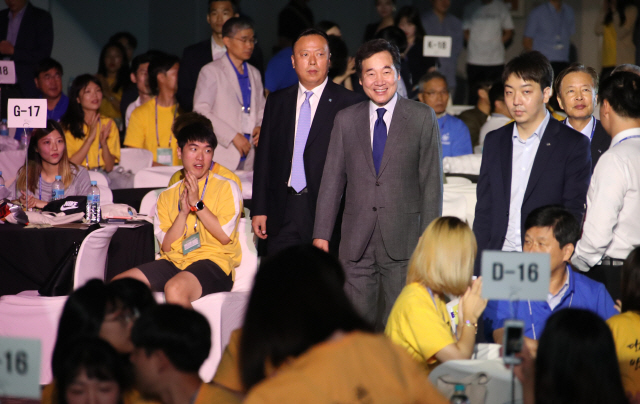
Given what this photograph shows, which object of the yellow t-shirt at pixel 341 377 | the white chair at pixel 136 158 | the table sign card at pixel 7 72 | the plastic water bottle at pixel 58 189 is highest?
the table sign card at pixel 7 72

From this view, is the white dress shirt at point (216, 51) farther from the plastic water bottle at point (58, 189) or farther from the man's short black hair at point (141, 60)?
the plastic water bottle at point (58, 189)

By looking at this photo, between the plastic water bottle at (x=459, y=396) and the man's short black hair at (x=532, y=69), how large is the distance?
1819 millimetres

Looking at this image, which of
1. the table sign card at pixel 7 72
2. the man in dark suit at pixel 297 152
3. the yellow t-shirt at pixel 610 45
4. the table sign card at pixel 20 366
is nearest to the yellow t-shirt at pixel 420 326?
the table sign card at pixel 20 366

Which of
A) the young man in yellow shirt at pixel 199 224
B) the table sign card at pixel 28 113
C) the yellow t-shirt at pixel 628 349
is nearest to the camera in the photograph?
the yellow t-shirt at pixel 628 349

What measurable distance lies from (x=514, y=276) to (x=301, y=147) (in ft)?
6.69

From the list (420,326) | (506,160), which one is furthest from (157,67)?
(420,326)

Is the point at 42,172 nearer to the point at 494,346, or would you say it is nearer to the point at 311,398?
the point at 494,346

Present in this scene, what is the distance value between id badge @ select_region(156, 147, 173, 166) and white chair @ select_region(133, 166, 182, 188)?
59cm

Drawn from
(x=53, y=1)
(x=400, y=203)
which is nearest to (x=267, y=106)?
(x=400, y=203)

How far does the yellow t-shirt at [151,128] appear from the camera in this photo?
679cm

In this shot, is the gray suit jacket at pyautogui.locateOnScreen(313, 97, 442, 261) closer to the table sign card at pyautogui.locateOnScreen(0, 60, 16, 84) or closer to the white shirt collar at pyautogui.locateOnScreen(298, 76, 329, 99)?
the white shirt collar at pyautogui.locateOnScreen(298, 76, 329, 99)

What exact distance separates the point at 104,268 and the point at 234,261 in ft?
2.42

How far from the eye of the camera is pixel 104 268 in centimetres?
433

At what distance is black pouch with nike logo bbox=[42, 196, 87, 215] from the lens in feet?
15.1
